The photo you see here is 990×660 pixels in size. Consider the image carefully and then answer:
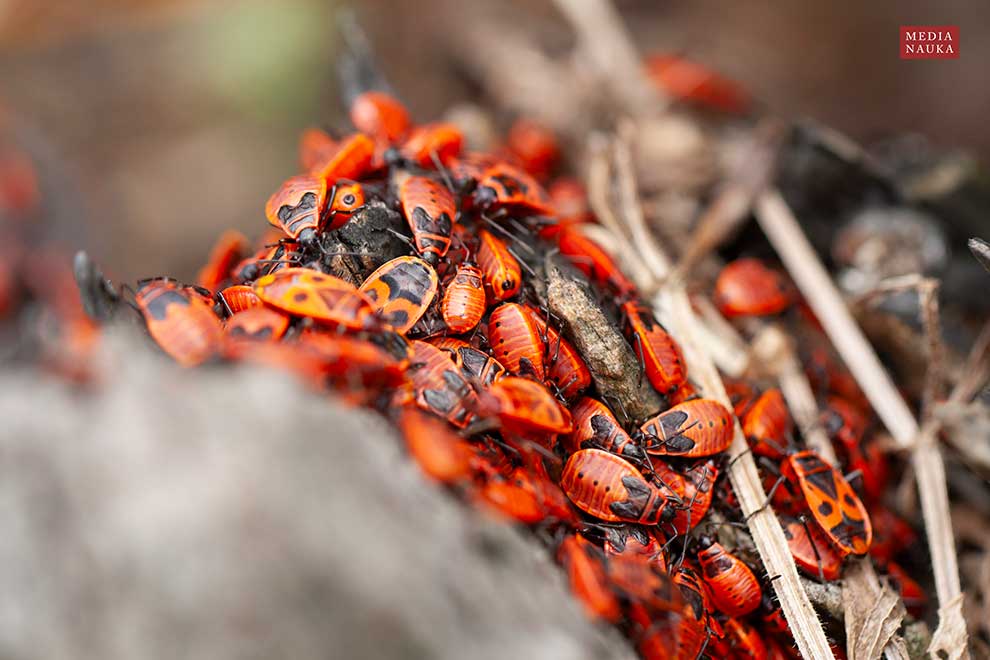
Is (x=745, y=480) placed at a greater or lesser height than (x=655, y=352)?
lesser

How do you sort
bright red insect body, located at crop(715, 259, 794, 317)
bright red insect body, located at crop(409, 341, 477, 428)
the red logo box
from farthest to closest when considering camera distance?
the red logo box → bright red insect body, located at crop(715, 259, 794, 317) → bright red insect body, located at crop(409, 341, 477, 428)

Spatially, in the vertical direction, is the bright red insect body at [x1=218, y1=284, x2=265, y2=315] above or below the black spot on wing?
→ above

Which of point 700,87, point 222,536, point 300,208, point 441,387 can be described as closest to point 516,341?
point 441,387

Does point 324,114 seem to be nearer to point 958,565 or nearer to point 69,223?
point 69,223

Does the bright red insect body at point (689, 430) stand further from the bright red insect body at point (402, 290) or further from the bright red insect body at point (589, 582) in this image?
the bright red insect body at point (402, 290)

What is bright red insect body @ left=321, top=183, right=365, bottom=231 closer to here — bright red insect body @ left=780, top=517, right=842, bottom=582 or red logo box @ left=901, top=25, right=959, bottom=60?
bright red insect body @ left=780, top=517, right=842, bottom=582

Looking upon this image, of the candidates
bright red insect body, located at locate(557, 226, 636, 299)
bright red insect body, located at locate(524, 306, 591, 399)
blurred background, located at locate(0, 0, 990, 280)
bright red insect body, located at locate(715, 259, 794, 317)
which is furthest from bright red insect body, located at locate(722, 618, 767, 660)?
blurred background, located at locate(0, 0, 990, 280)

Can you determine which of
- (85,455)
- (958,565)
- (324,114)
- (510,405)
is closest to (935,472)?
(958,565)

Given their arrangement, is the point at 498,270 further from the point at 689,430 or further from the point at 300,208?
the point at 689,430
